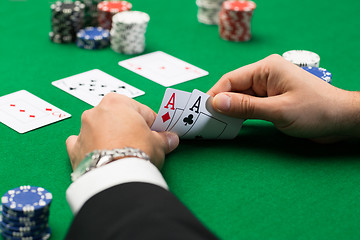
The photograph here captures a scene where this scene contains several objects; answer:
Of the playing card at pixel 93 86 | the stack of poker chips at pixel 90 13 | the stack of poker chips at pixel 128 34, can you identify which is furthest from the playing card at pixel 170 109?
the stack of poker chips at pixel 90 13

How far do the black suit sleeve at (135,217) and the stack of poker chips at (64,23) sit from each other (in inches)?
77.1

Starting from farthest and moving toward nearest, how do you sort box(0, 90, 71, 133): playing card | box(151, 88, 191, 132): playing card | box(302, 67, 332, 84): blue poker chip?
box(302, 67, 332, 84): blue poker chip → box(0, 90, 71, 133): playing card → box(151, 88, 191, 132): playing card

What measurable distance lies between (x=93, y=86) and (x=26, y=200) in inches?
45.9

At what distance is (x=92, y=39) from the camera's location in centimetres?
316

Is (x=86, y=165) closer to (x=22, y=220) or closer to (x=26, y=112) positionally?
(x=22, y=220)

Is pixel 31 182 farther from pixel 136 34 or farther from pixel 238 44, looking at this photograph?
pixel 238 44

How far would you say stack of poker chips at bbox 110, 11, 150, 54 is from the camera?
3117 mm

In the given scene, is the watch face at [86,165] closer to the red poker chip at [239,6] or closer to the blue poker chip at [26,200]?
the blue poker chip at [26,200]

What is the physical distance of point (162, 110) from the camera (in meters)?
2.07

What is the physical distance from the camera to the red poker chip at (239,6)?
336 cm

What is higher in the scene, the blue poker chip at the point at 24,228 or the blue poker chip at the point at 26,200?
the blue poker chip at the point at 26,200

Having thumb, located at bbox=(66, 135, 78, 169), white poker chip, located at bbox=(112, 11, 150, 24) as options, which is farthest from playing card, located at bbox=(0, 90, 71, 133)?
white poker chip, located at bbox=(112, 11, 150, 24)

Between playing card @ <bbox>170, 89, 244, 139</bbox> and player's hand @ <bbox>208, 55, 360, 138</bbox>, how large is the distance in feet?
0.12

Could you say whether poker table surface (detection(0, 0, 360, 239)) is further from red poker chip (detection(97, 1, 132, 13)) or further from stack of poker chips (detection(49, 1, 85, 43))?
red poker chip (detection(97, 1, 132, 13))
